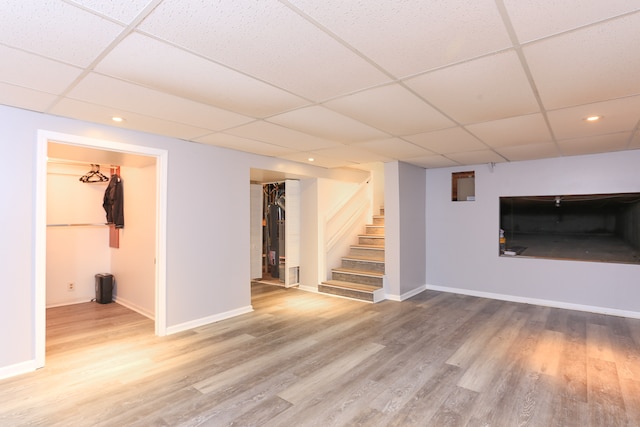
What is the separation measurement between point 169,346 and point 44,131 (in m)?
2.38

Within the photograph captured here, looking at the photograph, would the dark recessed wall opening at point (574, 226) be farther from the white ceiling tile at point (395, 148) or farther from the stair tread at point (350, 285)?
the stair tread at point (350, 285)

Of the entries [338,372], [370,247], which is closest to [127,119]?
[338,372]

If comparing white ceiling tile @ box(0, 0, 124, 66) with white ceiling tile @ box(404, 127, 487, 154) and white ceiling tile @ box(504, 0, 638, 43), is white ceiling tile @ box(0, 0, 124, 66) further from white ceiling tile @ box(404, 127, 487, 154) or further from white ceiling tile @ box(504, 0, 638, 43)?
white ceiling tile @ box(404, 127, 487, 154)

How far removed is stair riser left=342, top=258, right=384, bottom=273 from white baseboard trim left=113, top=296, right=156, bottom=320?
3.37 m

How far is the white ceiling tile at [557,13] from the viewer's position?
1.43 m

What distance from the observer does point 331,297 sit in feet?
18.4

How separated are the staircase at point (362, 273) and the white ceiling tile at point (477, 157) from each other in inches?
83.6

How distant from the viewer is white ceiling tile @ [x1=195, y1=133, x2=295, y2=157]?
380 cm

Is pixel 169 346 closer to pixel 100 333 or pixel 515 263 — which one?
pixel 100 333

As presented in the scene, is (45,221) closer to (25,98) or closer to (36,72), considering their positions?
(25,98)

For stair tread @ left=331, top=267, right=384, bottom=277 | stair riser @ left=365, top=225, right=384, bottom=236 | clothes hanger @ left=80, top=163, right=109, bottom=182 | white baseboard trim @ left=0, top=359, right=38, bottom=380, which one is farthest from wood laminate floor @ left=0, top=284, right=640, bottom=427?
stair riser @ left=365, top=225, right=384, bottom=236

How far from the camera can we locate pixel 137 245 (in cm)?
473

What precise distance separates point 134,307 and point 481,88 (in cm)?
515

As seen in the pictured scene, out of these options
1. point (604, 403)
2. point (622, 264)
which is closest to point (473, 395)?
point (604, 403)
